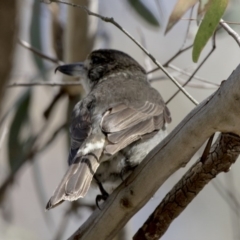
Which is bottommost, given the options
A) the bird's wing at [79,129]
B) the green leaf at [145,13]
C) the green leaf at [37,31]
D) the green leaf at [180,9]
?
the green leaf at [37,31]

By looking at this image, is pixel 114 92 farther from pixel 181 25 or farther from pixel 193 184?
pixel 181 25

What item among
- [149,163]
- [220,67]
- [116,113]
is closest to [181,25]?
[220,67]

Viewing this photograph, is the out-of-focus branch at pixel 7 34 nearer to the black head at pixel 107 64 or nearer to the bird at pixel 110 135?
the bird at pixel 110 135

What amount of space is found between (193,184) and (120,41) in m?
3.28

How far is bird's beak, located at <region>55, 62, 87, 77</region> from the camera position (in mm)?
2943

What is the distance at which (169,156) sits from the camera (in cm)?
179

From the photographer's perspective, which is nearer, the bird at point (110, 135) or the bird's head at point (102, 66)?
the bird at point (110, 135)

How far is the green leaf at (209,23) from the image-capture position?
1.71m

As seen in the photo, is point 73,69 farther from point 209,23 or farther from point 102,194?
point 209,23

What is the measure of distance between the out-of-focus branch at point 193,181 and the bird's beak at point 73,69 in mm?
1146

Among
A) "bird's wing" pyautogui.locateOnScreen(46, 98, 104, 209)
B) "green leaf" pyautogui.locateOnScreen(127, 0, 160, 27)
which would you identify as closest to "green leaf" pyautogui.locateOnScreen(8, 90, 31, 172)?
"green leaf" pyautogui.locateOnScreen(127, 0, 160, 27)

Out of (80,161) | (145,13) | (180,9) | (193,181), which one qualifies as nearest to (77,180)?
(80,161)

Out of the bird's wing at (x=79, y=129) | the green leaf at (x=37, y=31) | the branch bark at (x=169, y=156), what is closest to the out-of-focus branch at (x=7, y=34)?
the branch bark at (x=169, y=156)

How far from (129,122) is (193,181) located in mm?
502
